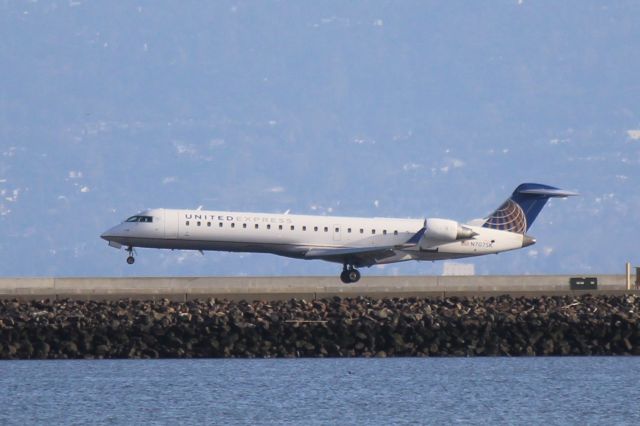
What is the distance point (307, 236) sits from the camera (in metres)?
54.1

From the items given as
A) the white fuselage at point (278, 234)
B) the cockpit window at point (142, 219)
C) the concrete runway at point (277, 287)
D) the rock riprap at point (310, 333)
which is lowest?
the rock riprap at point (310, 333)

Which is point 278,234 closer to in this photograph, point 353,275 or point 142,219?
point 353,275

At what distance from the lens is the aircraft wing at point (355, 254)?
54131 millimetres

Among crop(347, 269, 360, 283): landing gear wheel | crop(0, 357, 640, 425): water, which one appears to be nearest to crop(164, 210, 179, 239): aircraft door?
crop(347, 269, 360, 283): landing gear wheel

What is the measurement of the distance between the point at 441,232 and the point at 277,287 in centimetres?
753

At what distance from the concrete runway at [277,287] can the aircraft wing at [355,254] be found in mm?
885

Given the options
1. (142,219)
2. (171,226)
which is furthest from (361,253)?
(142,219)

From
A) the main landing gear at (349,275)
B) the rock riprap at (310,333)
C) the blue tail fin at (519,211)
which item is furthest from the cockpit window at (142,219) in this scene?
the rock riprap at (310,333)

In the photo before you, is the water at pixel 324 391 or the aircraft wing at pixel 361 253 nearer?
the water at pixel 324 391

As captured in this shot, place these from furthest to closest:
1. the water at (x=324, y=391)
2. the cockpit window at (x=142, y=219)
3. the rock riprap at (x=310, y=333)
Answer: the cockpit window at (x=142, y=219)
the rock riprap at (x=310, y=333)
the water at (x=324, y=391)

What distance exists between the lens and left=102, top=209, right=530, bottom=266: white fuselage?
52969 millimetres

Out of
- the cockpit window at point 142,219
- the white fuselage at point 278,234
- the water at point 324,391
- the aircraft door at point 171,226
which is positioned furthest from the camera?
the cockpit window at point 142,219

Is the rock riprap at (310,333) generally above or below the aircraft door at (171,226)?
below

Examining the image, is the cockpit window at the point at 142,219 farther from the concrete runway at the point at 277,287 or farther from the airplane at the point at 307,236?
the concrete runway at the point at 277,287
